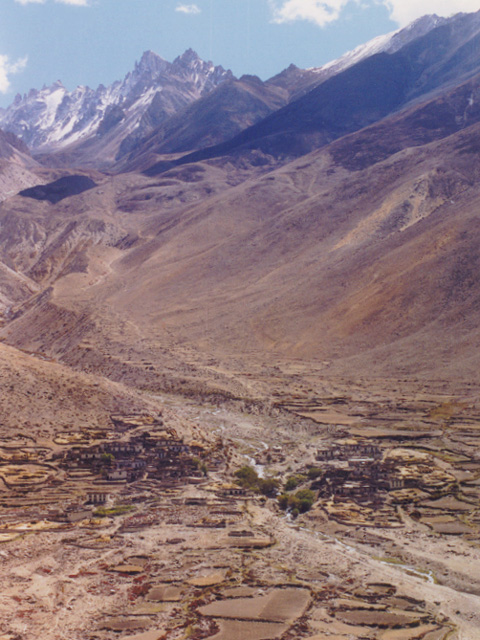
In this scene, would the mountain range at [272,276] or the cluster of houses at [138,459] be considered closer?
the cluster of houses at [138,459]

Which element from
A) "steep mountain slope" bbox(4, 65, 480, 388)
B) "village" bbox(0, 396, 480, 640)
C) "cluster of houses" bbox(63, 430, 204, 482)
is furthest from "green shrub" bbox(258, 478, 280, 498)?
"steep mountain slope" bbox(4, 65, 480, 388)

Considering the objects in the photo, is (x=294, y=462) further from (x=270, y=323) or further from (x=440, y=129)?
(x=440, y=129)

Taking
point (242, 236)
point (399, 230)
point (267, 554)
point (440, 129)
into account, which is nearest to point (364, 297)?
point (399, 230)

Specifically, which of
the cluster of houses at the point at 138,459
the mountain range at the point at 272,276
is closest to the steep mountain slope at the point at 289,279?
the mountain range at the point at 272,276

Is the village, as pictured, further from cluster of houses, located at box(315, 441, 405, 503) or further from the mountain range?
the mountain range

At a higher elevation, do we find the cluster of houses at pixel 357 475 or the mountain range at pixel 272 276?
the mountain range at pixel 272 276

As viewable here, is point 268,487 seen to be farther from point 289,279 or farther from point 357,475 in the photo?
point 289,279

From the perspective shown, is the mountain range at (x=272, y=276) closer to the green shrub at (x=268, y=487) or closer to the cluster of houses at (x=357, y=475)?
the cluster of houses at (x=357, y=475)
